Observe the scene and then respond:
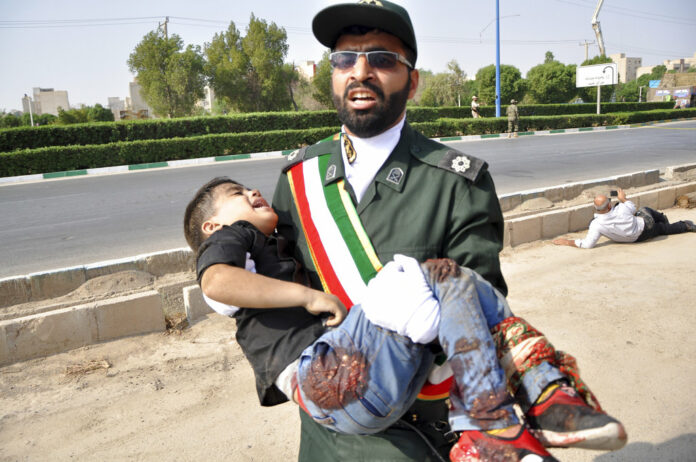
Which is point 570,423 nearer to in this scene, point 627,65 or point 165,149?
point 165,149

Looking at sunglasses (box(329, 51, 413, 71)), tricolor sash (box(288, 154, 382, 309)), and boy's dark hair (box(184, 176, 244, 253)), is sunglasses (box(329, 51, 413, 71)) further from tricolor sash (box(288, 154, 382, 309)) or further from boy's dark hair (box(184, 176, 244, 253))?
boy's dark hair (box(184, 176, 244, 253))

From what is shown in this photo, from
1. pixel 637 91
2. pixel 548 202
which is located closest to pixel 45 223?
pixel 548 202

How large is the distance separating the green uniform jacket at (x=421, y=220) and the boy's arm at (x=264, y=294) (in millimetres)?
231

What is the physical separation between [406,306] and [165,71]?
112 feet

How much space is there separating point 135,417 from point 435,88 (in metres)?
57.1

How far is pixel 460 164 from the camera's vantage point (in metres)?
1.61

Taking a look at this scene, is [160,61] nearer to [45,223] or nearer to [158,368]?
[45,223]

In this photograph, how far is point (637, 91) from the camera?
324 feet

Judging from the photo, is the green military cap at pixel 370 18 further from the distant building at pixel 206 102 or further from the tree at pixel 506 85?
the tree at pixel 506 85

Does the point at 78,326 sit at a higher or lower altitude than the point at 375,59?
lower

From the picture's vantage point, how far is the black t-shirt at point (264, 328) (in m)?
1.50

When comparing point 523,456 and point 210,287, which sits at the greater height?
point 210,287

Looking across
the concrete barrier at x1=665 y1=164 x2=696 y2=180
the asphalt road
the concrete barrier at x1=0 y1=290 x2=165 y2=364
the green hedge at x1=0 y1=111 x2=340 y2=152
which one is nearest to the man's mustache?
the concrete barrier at x1=0 y1=290 x2=165 y2=364

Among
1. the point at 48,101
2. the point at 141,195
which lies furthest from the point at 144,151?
the point at 48,101
